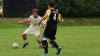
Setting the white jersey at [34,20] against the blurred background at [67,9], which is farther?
the blurred background at [67,9]

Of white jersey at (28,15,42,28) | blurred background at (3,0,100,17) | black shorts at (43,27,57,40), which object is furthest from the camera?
blurred background at (3,0,100,17)

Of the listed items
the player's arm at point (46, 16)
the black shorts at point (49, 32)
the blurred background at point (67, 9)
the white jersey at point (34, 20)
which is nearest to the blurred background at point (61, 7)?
the blurred background at point (67, 9)

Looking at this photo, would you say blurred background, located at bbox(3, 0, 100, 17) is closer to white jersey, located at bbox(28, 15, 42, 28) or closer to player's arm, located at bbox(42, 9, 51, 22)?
white jersey, located at bbox(28, 15, 42, 28)

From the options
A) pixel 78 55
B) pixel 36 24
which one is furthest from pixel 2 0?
pixel 78 55

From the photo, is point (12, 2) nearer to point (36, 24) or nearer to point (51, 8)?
point (36, 24)

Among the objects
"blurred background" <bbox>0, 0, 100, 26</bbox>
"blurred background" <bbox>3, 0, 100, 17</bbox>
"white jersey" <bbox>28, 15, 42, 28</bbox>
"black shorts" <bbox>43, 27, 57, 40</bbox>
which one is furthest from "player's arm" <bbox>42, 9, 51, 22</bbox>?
"blurred background" <bbox>3, 0, 100, 17</bbox>

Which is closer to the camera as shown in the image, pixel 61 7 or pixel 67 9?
pixel 61 7

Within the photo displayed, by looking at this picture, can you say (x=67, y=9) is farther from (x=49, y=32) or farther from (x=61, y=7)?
(x=49, y=32)

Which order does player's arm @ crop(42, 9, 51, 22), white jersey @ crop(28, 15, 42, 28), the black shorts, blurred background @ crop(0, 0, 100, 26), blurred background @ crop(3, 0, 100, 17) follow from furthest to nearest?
1. blurred background @ crop(3, 0, 100, 17)
2. blurred background @ crop(0, 0, 100, 26)
3. white jersey @ crop(28, 15, 42, 28)
4. the black shorts
5. player's arm @ crop(42, 9, 51, 22)

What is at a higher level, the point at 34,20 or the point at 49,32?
the point at 49,32

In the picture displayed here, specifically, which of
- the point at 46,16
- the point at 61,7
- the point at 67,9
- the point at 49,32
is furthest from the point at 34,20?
the point at 67,9

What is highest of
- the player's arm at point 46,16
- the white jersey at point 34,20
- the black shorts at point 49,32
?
the player's arm at point 46,16

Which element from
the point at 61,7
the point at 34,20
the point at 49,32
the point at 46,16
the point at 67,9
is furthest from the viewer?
the point at 67,9

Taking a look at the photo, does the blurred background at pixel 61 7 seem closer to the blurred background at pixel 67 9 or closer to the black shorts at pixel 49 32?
the blurred background at pixel 67 9
